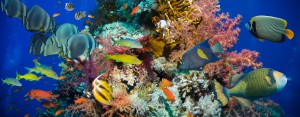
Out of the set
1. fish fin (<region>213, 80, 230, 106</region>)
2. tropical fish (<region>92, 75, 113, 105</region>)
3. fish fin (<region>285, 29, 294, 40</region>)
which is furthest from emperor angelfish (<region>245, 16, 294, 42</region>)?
tropical fish (<region>92, 75, 113, 105</region>)

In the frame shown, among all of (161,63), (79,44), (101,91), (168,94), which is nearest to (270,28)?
(168,94)

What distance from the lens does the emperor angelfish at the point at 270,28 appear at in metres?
2.36

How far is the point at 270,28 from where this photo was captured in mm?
2436

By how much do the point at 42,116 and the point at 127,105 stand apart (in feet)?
13.0

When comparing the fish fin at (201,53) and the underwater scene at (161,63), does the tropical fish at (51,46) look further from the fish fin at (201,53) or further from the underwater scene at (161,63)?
the fish fin at (201,53)

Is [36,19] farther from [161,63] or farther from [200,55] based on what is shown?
[200,55]

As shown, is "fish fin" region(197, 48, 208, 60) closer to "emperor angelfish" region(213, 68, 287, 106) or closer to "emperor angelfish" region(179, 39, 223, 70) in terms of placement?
"emperor angelfish" region(179, 39, 223, 70)

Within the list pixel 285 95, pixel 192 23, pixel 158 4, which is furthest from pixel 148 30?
pixel 285 95

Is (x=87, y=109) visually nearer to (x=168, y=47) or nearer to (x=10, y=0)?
(x=168, y=47)

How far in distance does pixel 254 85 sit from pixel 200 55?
0.71 metres

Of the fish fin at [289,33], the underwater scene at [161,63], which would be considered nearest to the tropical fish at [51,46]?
the underwater scene at [161,63]

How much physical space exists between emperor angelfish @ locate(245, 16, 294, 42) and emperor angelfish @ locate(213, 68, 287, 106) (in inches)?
19.3

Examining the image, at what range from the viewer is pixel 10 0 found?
3951mm

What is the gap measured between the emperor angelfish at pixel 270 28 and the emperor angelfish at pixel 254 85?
1.61ft
